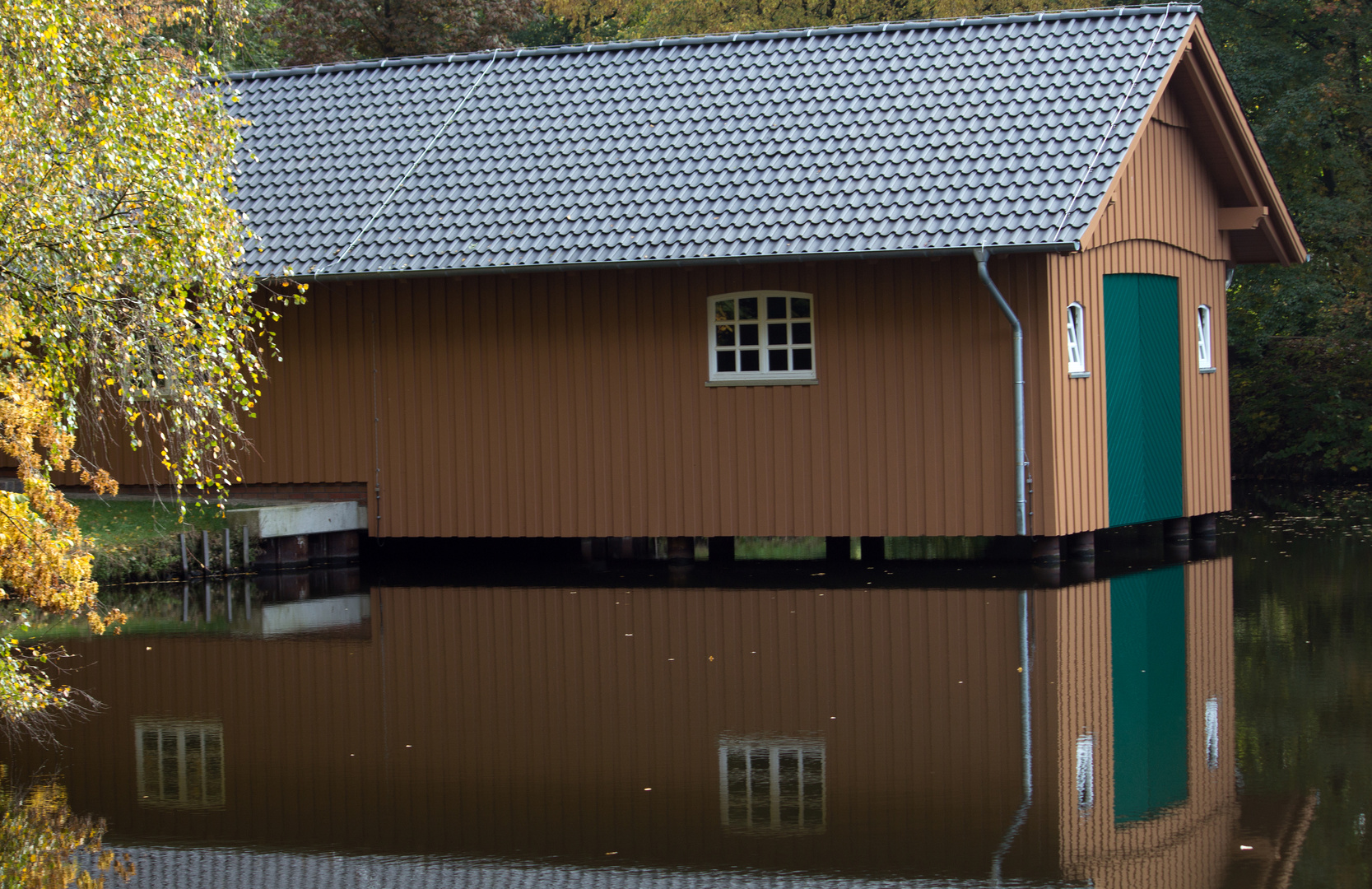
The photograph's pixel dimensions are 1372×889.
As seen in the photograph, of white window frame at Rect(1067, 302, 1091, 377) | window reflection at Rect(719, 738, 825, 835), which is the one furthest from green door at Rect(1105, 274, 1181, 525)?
window reflection at Rect(719, 738, 825, 835)

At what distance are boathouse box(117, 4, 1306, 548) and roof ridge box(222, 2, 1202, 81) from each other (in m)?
0.06

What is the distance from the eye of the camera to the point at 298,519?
18078 millimetres

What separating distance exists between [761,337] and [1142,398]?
4163mm

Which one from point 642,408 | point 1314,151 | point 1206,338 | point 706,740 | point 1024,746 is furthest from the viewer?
point 1314,151

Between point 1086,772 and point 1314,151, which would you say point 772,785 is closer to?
point 1086,772

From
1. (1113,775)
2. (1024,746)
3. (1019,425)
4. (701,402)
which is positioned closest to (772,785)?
(1024,746)

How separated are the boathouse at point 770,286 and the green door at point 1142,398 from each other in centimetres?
5

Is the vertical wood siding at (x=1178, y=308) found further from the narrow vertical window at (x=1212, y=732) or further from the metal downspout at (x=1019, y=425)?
the narrow vertical window at (x=1212, y=732)

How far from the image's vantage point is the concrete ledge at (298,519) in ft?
57.5

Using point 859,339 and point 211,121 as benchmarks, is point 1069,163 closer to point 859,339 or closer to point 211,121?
point 859,339

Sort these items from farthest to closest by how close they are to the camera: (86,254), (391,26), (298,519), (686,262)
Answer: (391,26) → (298,519) → (686,262) → (86,254)

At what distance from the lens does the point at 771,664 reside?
1149 centimetres

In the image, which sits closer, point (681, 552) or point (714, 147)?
point (681, 552)

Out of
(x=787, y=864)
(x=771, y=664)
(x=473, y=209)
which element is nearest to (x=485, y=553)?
(x=473, y=209)
